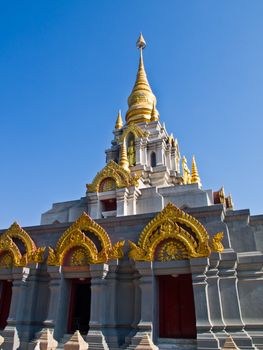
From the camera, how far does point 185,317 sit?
11914mm

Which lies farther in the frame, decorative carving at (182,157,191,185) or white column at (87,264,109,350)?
decorative carving at (182,157,191,185)

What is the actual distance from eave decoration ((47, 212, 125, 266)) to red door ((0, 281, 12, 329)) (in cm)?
366

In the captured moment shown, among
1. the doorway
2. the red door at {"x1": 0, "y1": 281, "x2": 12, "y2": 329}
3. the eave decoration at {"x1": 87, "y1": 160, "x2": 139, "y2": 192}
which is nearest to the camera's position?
the doorway

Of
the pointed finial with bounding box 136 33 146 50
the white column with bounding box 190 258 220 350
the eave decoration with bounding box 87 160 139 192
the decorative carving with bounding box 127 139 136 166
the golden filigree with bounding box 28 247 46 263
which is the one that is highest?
the pointed finial with bounding box 136 33 146 50

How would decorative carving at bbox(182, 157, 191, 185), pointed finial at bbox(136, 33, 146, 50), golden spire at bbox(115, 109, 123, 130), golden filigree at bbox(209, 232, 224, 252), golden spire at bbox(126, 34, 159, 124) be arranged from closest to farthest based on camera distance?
golden filigree at bbox(209, 232, 224, 252) < decorative carving at bbox(182, 157, 191, 185) < golden spire at bbox(126, 34, 159, 124) < golden spire at bbox(115, 109, 123, 130) < pointed finial at bbox(136, 33, 146, 50)

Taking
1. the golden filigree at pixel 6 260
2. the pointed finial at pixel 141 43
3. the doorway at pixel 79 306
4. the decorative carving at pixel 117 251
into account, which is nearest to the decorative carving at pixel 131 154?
the doorway at pixel 79 306

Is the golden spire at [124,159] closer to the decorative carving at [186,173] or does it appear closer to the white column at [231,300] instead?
the decorative carving at [186,173]

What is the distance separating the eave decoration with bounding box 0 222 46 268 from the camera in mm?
14141

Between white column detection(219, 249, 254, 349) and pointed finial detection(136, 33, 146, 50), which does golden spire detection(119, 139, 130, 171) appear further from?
pointed finial detection(136, 33, 146, 50)

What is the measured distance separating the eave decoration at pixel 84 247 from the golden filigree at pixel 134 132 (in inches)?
691

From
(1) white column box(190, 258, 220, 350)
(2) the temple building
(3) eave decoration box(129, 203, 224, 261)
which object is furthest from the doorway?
(1) white column box(190, 258, 220, 350)

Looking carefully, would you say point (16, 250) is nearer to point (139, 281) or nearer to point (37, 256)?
point (37, 256)

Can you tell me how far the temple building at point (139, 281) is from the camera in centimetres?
1100

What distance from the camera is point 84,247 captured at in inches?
522
